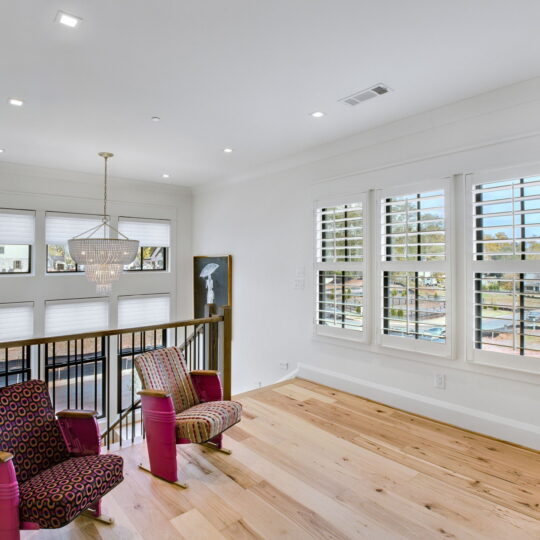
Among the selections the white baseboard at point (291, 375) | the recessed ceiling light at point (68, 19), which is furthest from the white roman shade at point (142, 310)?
the recessed ceiling light at point (68, 19)

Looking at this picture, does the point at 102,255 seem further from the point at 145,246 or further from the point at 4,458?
the point at 4,458

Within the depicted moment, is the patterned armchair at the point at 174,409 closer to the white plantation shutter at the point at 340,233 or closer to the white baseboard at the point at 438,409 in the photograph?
the white baseboard at the point at 438,409

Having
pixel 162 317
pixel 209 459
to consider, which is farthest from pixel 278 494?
pixel 162 317

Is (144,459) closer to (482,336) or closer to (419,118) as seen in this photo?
(482,336)

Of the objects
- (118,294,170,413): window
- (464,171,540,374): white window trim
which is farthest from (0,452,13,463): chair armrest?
(118,294,170,413): window

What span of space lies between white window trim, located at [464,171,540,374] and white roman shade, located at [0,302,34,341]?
5386 millimetres

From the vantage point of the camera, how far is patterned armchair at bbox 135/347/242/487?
261 cm

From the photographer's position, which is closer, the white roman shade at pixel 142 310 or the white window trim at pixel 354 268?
the white window trim at pixel 354 268

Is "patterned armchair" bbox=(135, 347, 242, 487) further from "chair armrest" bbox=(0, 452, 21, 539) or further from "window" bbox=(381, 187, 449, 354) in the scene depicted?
"window" bbox=(381, 187, 449, 354)

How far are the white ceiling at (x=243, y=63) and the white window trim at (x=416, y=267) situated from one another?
2.31 feet

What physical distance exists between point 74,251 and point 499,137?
4282mm

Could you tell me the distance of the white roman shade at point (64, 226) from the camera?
5.70 metres

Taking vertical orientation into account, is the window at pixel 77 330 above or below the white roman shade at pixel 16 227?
below

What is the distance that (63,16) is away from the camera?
2.17 metres
